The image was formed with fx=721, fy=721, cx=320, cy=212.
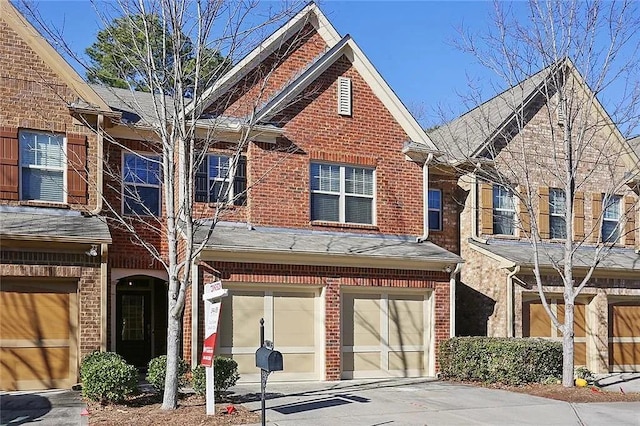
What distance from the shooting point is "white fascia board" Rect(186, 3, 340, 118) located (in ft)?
53.1

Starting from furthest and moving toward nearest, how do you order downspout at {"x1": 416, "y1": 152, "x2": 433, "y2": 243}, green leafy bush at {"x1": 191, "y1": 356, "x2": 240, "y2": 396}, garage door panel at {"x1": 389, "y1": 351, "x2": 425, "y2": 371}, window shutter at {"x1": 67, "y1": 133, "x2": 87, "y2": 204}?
1. downspout at {"x1": 416, "y1": 152, "x2": 433, "y2": 243}
2. garage door panel at {"x1": 389, "y1": 351, "x2": 425, "y2": 371}
3. window shutter at {"x1": 67, "y1": 133, "x2": 87, "y2": 204}
4. green leafy bush at {"x1": 191, "y1": 356, "x2": 240, "y2": 396}

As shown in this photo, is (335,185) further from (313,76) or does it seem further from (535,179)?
(535,179)

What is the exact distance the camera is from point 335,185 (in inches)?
696

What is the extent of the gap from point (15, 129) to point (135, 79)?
2585 millimetres

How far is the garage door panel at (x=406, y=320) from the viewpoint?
17469 mm

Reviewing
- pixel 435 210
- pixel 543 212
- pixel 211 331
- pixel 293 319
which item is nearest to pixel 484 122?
pixel 543 212

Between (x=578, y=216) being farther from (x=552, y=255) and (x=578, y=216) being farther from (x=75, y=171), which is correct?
(x=75, y=171)

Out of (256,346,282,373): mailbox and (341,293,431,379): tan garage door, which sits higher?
(256,346,282,373): mailbox

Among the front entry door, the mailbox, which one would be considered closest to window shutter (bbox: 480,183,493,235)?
the front entry door

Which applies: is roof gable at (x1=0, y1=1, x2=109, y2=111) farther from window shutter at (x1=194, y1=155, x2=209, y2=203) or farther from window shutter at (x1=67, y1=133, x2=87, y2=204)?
window shutter at (x1=194, y1=155, x2=209, y2=203)

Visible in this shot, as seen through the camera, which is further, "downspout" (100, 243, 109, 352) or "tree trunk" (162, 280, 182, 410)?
"downspout" (100, 243, 109, 352)

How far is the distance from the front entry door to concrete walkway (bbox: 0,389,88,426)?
464 cm

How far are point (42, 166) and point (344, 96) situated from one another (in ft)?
24.0

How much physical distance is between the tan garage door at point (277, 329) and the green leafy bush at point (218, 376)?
245 centimetres
